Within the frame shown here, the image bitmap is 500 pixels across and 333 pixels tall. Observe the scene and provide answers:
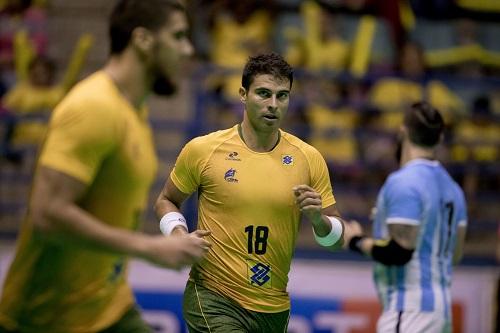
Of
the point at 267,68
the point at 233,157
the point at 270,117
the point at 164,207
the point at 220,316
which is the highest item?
the point at 267,68

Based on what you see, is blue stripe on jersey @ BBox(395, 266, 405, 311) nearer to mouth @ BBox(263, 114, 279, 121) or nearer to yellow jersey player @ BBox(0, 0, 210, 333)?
mouth @ BBox(263, 114, 279, 121)

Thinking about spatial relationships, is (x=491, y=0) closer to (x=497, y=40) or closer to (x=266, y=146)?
(x=497, y=40)

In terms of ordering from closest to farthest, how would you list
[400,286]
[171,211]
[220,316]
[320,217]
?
[320,217]
[220,316]
[171,211]
[400,286]

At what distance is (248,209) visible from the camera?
5.59m

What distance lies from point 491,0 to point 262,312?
7.89m

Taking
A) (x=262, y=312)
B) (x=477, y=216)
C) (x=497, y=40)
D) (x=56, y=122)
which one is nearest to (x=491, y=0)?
(x=497, y=40)

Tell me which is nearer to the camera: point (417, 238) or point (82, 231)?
point (82, 231)

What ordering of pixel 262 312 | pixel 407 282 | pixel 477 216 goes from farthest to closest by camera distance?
pixel 477 216 → pixel 407 282 → pixel 262 312

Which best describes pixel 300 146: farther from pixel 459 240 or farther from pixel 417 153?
pixel 459 240

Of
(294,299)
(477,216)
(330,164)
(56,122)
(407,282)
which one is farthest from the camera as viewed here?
(477,216)

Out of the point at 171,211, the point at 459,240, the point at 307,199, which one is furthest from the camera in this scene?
the point at 459,240

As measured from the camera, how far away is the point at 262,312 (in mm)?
5590

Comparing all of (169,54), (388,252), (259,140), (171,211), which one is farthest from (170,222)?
(169,54)

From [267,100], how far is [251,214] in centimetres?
66
